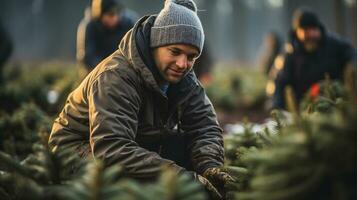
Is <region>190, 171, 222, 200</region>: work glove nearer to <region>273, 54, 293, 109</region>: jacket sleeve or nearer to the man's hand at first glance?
the man's hand

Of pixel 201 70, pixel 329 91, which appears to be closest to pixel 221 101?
pixel 201 70

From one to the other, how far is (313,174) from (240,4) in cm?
6755

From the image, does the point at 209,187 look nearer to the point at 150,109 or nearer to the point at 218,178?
the point at 218,178

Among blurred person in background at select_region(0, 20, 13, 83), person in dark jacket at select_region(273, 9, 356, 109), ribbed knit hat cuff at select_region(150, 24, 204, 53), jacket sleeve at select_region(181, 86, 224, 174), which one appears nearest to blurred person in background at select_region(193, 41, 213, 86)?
person in dark jacket at select_region(273, 9, 356, 109)

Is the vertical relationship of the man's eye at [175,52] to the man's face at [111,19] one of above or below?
below

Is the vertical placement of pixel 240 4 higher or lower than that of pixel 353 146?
higher

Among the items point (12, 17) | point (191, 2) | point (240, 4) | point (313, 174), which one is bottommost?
point (313, 174)

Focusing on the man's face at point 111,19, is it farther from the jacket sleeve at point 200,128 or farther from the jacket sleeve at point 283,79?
the jacket sleeve at point 200,128

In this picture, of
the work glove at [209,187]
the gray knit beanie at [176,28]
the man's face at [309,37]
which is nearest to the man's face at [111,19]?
the man's face at [309,37]

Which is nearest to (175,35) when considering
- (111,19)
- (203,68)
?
(111,19)

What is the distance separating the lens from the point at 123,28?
30.5 feet

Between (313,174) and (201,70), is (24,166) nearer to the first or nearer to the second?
(313,174)

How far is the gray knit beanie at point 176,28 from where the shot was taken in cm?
445

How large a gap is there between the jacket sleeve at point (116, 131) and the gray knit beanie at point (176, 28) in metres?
0.50
